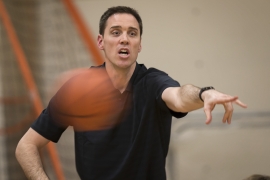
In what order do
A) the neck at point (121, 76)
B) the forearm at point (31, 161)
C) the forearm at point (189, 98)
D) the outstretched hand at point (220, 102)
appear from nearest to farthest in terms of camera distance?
the outstretched hand at point (220, 102), the forearm at point (189, 98), the forearm at point (31, 161), the neck at point (121, 76)

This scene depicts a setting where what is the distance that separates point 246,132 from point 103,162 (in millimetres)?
1647

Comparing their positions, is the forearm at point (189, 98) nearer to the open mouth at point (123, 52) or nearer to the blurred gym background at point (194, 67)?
the open mouth at point (123, 52)

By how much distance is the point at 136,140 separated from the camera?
5.24ft

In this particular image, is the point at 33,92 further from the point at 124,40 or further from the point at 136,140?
the point at 136,140

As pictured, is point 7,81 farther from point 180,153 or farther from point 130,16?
point 130,16

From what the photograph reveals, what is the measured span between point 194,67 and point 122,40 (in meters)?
1.56

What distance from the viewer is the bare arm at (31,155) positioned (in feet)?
5.33

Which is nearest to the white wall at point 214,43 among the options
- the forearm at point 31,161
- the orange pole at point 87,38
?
the orange pole at point 87,38

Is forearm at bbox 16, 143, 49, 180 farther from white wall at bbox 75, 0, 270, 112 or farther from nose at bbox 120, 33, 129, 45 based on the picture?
white wall at bbox 75, 0, 270, 112

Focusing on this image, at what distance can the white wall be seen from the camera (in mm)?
3014

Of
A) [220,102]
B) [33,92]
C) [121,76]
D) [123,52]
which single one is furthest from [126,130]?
[33,92]

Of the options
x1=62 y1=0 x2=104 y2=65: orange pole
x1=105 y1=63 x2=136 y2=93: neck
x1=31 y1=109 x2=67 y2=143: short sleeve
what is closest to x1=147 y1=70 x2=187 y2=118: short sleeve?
x1=105 y1=63 x2=136 y2=93: neck

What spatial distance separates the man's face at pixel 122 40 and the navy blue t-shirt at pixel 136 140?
85 mm

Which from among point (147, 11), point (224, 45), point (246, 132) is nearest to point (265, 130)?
point (246, 132)
